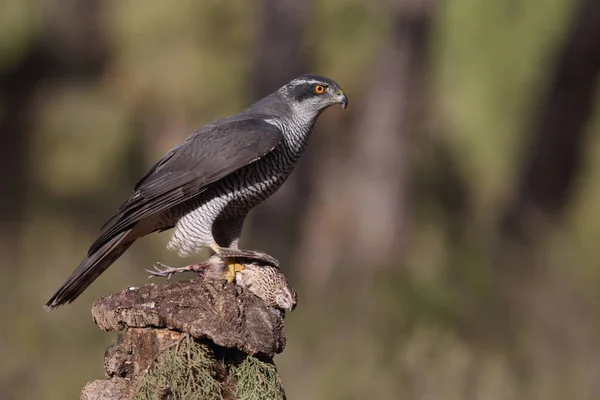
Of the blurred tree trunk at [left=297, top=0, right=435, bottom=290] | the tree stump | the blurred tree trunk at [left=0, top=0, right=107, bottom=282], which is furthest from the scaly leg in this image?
the blurred tree trunk at [left=0, top=0, right=107, bottom=282]

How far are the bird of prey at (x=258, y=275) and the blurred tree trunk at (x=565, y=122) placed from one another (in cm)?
1136

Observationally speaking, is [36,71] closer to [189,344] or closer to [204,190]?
[204,190]

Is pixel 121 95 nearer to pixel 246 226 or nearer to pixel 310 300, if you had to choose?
pixel 246 226

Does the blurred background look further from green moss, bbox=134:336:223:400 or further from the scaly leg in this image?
green moss, bbox=134:336:223:400

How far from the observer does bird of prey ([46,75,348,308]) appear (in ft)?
16.2

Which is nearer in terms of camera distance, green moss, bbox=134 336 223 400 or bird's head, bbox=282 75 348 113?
green moss, bbox=134 336 223 400

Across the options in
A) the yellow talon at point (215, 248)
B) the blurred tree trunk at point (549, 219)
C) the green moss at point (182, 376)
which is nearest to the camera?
the green moss at point (182, 376)

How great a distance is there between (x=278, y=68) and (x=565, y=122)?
6.25 metres

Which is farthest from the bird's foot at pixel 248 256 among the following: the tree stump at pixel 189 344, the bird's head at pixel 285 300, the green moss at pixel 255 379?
the green moss at pixel 255 379

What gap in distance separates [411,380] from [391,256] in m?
3.99

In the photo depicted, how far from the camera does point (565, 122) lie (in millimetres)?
16203

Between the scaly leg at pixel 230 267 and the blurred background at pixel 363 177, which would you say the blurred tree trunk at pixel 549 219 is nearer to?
the blurred background at pixel 363 177

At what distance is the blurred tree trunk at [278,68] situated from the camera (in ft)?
39.2

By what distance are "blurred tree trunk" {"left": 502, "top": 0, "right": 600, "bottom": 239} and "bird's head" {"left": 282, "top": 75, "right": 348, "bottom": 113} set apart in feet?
34.2
